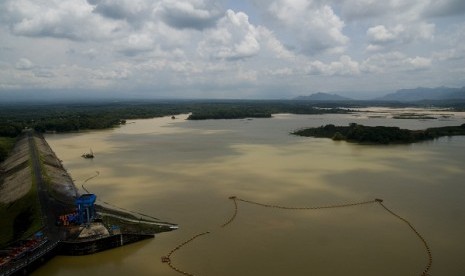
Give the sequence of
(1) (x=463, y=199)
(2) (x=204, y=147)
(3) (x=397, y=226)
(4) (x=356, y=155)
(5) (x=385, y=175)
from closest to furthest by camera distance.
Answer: (3) (x=397, y=226), (1) (x=463, y=199), (5) (x=385, y=175), (4) (x=356, y=155), (2) (x=204, y=147)

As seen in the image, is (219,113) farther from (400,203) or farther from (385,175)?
(400,203)

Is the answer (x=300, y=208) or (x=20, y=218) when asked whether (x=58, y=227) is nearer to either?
→ (x=20, y=218)

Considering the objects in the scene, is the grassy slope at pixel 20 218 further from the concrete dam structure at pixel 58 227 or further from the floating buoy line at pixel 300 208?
the floating buoy line at pixel 300 208

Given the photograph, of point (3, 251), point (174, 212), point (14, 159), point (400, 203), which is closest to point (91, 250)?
point (3, 251)

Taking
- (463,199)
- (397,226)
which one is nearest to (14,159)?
(397,226)

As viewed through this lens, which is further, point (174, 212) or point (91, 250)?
point (174, 212)

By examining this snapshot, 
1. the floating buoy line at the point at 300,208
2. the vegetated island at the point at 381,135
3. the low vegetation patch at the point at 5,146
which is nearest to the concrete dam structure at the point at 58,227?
the floating buoy line at the point at 300,208

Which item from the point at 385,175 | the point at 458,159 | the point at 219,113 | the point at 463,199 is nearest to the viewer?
the point at 463,199

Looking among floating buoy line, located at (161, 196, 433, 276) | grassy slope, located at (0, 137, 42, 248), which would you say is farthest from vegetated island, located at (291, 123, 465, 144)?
grassy slope, located at (0, 137, 42, 248)
